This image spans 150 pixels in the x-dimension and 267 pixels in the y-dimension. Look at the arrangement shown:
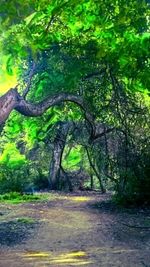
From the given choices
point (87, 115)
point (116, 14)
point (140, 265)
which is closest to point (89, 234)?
point (140, 265)

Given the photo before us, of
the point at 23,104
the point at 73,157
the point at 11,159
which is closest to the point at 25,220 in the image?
the point at 23,104

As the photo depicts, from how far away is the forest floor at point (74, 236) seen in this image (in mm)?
8102

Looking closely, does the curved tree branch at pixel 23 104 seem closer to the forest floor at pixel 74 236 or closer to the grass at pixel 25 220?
the forest floor at pixel 74 236

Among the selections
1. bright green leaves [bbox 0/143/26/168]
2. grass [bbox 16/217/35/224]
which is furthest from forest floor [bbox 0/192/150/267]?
bright green leaves [bbox 0/143/26/168]

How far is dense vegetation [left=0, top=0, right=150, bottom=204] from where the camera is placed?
10.6 meters

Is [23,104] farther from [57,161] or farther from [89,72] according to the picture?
[57,161]

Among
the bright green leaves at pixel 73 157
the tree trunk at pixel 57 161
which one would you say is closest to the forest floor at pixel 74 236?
the tree trunk at pixel 57 161

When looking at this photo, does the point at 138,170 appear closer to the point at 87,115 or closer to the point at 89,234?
the point at 87,115

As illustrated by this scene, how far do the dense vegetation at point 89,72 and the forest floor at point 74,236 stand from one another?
1992 millimetres

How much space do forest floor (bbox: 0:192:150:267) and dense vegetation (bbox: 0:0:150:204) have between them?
Result: 199 centimetres

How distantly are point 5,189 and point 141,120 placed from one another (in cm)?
1020

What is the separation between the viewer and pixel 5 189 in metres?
22.7

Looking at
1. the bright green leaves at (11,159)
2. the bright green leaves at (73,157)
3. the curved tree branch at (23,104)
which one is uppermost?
the bright green leaves at (73,157)

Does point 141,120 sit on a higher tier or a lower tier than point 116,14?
lower
